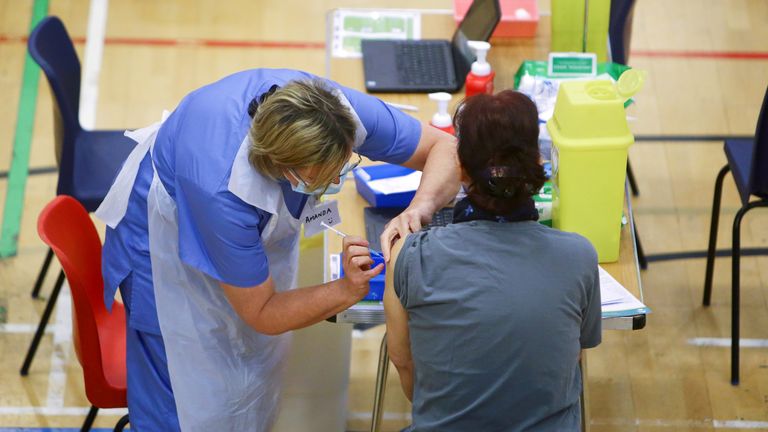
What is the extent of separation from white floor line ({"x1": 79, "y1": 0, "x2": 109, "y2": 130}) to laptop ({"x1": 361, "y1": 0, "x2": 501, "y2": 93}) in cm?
159

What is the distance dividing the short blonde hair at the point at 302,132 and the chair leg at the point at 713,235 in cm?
168

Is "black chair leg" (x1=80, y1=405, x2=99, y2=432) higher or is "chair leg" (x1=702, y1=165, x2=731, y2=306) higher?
"chair leg" (x1=702, y1=165, x2=731, y2=306)

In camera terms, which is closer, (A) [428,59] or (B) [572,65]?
(B) [572,65]

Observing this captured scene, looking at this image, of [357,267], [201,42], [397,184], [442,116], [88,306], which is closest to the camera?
[357,267]

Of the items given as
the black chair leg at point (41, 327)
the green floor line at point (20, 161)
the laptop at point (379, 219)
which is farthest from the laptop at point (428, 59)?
the green floor line at point (20, 161)

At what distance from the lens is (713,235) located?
339cm

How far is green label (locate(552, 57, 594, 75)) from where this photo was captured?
3.06 meters

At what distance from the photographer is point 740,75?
15.0ft

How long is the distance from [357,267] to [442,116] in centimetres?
85

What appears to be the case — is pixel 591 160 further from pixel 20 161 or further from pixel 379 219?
pixel 20 161

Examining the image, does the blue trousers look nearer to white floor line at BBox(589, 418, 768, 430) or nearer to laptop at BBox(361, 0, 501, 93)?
laptop at BBox(361, 0, 501, 93)

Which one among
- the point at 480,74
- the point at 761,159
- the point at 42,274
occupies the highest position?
the point at 480,74

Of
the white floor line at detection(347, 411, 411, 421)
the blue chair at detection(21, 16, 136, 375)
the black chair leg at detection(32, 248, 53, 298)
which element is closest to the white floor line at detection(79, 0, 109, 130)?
the black chair leg at detection(32, 248, 53, 298)

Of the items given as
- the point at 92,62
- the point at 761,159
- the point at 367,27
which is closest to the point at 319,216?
the point at 367,27
